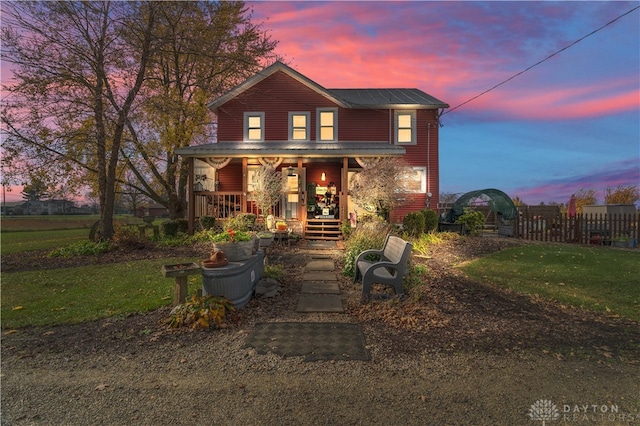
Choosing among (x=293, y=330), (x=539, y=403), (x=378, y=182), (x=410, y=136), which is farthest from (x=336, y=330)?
(x=410, y=136)

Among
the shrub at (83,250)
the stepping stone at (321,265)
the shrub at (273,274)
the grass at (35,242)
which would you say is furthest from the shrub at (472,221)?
the grass at (35,242)

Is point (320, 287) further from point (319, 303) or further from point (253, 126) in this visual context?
point (253, 126)

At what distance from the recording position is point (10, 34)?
11.3 metres

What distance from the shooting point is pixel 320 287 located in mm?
6473

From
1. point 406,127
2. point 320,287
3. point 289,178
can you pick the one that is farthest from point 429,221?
point 320,287

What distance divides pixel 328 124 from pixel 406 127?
14.4 ft

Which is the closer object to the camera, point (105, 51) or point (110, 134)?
point (105, 51)

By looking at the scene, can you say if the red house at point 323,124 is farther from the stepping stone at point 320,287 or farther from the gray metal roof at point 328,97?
the stepping stone at point 320,287

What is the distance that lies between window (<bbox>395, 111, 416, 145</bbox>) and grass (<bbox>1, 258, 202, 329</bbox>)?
45.3 ft

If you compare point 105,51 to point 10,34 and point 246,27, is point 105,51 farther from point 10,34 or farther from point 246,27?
point 246,27

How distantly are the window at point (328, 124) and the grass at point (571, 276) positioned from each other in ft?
34.0

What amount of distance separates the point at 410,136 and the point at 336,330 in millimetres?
15314

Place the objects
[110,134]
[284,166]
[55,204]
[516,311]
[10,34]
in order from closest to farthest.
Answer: [516,311] → [10,34] → [110,134] → [284,166] → [55,204]

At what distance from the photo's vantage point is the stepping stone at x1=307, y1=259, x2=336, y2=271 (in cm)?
809
